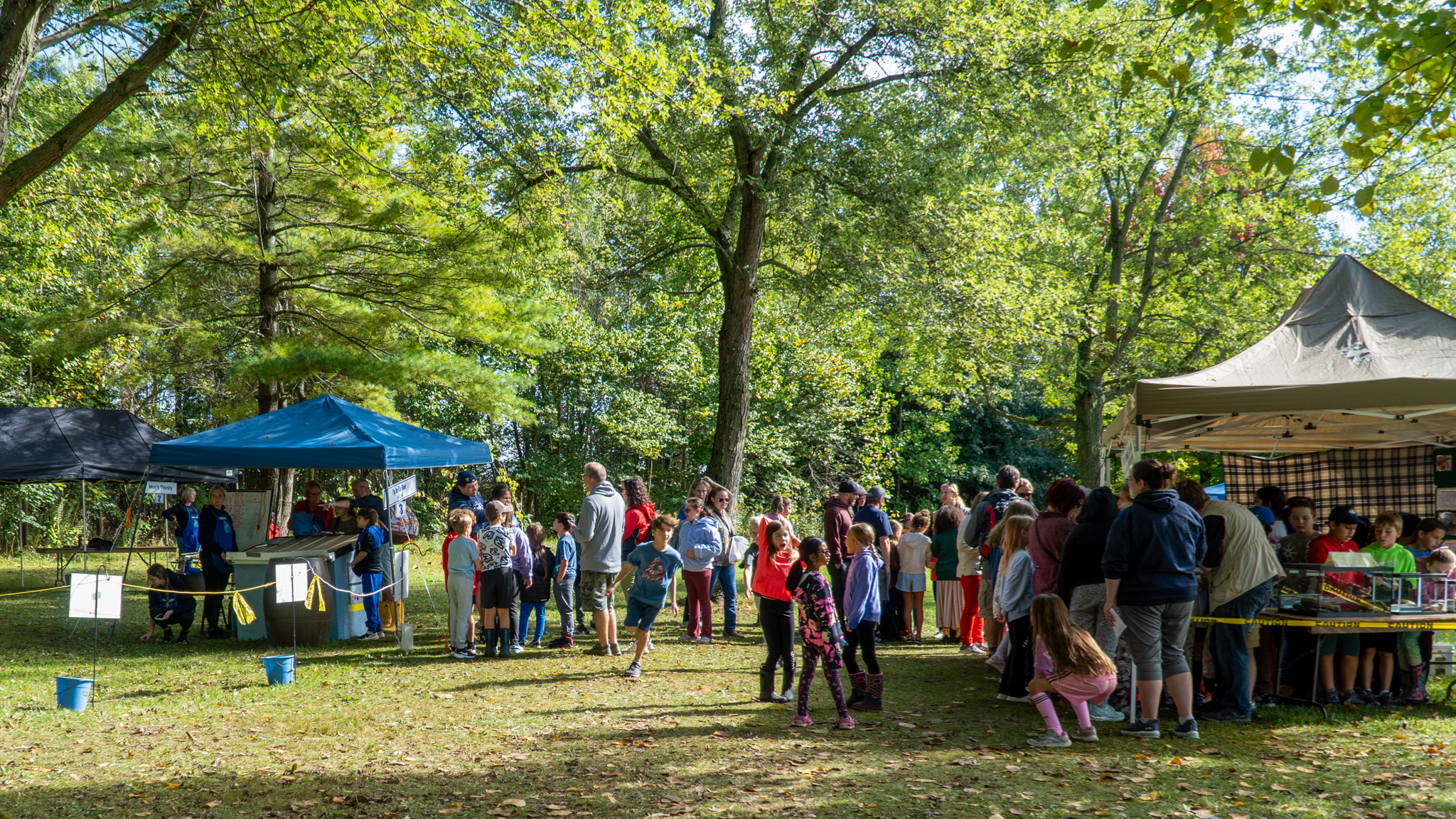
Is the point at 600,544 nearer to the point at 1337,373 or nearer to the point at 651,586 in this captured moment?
the point at 651,586

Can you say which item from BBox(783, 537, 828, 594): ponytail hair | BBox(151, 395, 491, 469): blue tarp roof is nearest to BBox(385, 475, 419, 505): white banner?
BBox(151, 395, 491, 469): blue tarp roof

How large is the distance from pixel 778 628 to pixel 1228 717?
125 inches

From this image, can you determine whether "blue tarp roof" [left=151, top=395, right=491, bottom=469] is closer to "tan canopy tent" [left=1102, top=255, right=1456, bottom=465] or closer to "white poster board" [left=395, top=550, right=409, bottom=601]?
"white poster board" [left=395, top=550, right=409, bottom=601]

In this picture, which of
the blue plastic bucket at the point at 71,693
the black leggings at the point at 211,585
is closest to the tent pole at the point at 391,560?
the black leggings at the point at 211,585

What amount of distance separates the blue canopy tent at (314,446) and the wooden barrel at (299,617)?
21.4 inches

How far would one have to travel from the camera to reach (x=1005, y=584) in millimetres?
7355

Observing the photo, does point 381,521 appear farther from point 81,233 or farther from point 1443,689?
point 1443,689

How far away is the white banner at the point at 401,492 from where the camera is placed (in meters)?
10.1

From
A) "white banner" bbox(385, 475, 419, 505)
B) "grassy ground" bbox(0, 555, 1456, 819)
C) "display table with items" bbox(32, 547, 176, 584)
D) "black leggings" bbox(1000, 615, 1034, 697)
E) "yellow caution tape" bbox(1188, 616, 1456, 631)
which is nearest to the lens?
"grassy ground" bbox(0, 555, 1456, 819)

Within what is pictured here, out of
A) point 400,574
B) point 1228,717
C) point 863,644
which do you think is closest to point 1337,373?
point 1228,717

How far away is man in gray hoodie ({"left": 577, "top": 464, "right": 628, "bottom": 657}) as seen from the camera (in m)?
8.81

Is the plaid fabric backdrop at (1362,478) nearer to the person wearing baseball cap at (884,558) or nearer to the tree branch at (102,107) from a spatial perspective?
the person wearing baseball cap at (884,558)

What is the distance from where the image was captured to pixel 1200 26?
544cm

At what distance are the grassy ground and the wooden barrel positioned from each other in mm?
1473
